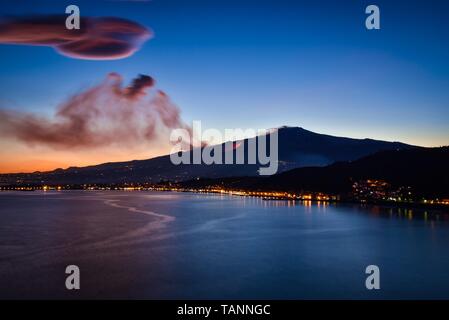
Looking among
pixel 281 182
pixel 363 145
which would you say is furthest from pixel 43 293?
pixel 363 145

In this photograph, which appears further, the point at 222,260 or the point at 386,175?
the point at 386,175

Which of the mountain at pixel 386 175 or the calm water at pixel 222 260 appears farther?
the mountain at pixel 386 175

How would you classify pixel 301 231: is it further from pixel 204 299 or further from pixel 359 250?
pixel 204 299

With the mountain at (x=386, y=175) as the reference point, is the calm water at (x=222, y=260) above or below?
below

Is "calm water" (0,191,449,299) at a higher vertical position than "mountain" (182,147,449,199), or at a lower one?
lower
